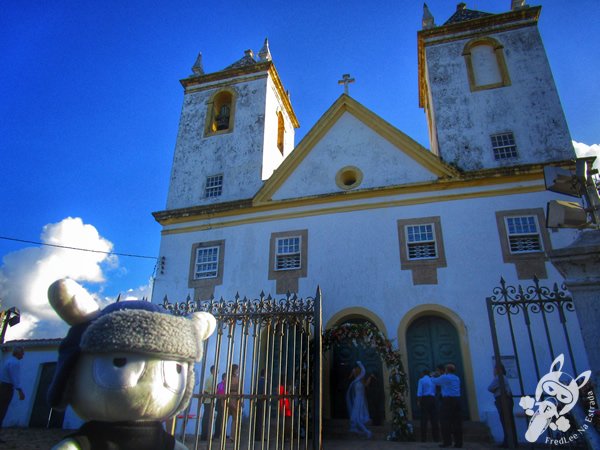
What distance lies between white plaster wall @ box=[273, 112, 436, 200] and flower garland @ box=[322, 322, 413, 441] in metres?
5.12

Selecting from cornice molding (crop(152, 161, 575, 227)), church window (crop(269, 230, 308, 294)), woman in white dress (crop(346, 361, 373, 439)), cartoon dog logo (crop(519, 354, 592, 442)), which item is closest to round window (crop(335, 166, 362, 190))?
cornice molding (crop(152, 161, 575, 227))

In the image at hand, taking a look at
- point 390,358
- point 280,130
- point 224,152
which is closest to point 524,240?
point 390,358

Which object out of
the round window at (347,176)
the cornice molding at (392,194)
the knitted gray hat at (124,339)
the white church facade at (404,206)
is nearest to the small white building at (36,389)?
the white church facade at (404,206)

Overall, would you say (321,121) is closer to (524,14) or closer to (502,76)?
(502,76)

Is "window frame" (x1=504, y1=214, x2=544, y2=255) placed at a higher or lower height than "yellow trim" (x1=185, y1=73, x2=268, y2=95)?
lower

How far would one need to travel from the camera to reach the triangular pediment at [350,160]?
14070 mm

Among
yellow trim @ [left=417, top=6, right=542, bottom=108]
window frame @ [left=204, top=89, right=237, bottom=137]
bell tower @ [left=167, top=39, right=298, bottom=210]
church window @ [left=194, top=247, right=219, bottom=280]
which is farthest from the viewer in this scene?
window frame @ [left=204, top=89, right=237, bottom=137]

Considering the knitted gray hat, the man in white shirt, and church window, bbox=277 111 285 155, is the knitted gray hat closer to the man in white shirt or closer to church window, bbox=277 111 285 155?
the man in white shirt

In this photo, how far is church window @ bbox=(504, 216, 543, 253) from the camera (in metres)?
12.2

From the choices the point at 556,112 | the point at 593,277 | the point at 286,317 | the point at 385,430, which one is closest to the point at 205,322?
the point at 286,317

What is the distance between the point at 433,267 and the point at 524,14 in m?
→ 11.1

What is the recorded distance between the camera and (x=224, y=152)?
17328mm

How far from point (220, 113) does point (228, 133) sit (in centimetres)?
182

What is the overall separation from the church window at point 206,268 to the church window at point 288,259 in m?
1.86
